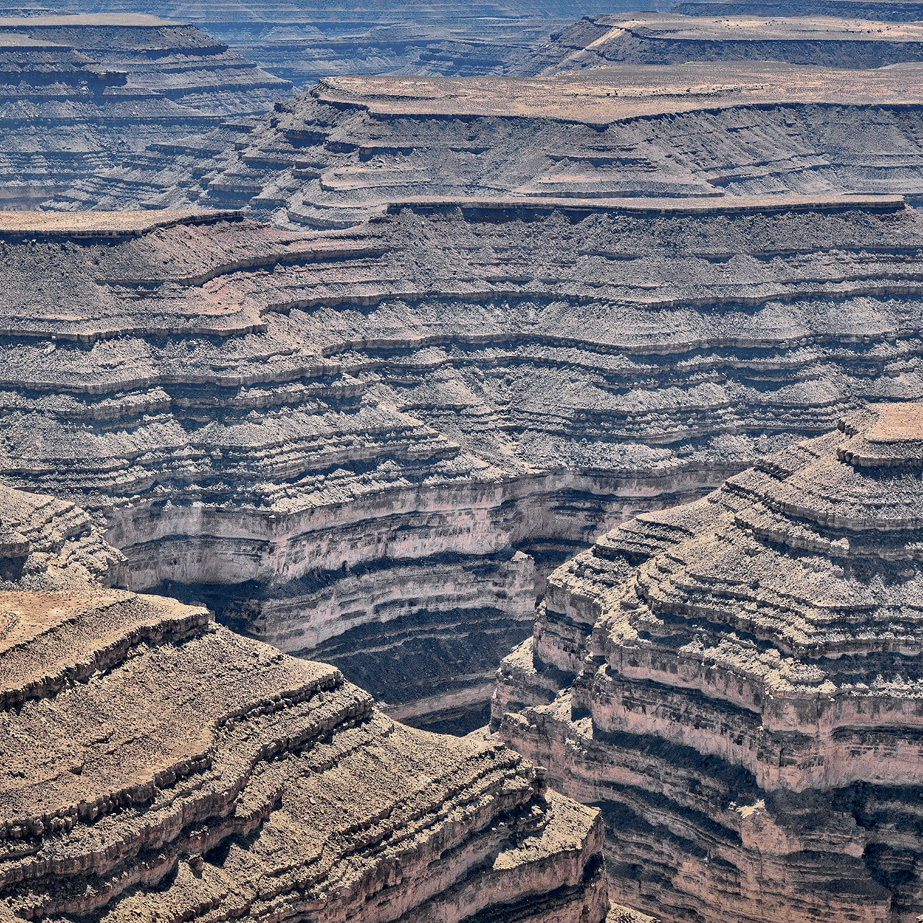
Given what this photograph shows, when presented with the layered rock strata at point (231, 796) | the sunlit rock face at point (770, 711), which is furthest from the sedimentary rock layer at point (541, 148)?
the layered rock strata at point (231, 796)

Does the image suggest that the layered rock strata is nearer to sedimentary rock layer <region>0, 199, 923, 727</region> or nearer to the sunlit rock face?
the sunlit rock face

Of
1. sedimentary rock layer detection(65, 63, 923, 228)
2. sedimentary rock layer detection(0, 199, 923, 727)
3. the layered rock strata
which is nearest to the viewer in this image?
the layered rock strata

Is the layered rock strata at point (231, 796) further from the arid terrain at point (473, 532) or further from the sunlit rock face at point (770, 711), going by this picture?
the sunlit rock face at point (770, 711)

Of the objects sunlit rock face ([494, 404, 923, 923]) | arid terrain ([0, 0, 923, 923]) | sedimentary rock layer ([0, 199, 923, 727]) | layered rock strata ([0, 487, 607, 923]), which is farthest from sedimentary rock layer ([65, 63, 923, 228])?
layered rock strata ([0, 487, 607, 923])

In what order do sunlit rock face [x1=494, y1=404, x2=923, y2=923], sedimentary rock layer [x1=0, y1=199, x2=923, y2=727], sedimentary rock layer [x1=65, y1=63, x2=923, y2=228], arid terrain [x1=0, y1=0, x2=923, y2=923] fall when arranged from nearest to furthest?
arid terrain [x1=0, y1=0, x2=923, y2=923] → sunlit rock face [x1=494, y1=404, x2=923, y2=923] → sedimentary rock layer [x1=0, y1=199, x2=923, y2=727] → sedimentary rock layer [x1=65, y1=63, x2=923, y2=228]

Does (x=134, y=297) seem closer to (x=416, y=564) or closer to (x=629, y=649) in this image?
(x=416, y=564)

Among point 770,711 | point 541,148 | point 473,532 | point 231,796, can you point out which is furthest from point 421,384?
point 231,796
